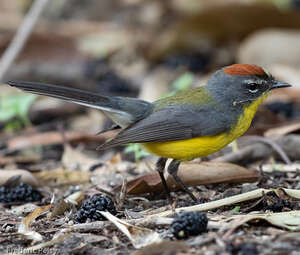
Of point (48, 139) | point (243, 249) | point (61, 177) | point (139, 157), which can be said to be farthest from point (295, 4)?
point (243, 249)

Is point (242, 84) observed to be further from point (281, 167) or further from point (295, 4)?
point (295, 4)

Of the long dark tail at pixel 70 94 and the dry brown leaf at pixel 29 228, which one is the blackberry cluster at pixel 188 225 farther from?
the long dark tail at pixel 70 94

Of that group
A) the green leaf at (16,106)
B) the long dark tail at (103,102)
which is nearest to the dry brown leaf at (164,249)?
the long dark tail at (103,102)

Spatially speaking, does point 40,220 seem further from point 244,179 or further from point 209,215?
point 244,179

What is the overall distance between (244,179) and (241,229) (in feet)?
5.05

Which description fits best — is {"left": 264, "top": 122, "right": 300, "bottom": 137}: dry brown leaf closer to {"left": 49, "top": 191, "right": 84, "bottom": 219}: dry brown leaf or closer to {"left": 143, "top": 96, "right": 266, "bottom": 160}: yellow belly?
{"left": 143, "top": 96, "right": 266, "bottom": 160}: yellow belly

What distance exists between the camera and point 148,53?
9.88 metres

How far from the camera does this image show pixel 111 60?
10555mm

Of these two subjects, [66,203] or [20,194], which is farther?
[20,194]

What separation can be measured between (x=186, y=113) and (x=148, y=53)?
499 cm

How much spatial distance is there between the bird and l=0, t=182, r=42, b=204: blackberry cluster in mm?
1002

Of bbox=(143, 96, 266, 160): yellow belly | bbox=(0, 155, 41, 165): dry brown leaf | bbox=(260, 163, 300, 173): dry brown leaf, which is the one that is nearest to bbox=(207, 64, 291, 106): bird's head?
bbox=(143, 96, 266, 160): yellow belly

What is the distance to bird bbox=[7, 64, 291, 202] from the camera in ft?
16.0

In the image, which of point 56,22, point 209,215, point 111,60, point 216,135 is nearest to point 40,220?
point 209,215
